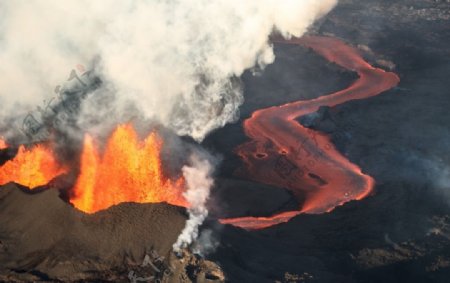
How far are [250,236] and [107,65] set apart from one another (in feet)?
45.4

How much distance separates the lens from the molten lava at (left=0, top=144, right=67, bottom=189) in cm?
2803

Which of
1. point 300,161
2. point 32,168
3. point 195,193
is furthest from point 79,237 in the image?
point 300,161

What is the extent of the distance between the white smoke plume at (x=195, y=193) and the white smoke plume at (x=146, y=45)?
3228 millimetres

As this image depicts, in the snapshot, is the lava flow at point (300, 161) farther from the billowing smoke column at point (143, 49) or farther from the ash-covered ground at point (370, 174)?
the billowing smoke column at point (143, 49)

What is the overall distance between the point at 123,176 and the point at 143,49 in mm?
7854

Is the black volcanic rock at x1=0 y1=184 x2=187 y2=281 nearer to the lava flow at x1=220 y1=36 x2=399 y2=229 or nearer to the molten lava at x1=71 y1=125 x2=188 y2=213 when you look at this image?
the molten lava at x1=71 y1=125 x2=188 y2=213

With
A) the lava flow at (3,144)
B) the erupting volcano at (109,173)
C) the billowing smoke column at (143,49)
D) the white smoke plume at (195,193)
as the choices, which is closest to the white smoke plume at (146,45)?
the billowing smoke column at (143,49)

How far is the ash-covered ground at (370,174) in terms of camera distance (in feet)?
83.8

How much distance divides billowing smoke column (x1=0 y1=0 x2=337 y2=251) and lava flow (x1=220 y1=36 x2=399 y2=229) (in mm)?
5318

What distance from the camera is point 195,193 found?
3131cm

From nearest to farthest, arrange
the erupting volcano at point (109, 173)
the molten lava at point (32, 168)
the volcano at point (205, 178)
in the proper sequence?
the volcano at point (205, 178) < the erupting volcano at point (109, 173) < the molten lava at point (32, 168)

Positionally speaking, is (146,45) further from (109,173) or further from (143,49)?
(109,173)

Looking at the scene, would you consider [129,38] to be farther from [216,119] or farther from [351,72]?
[351,72]

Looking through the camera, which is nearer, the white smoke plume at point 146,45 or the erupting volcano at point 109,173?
the erupting volcano at point 109,173
